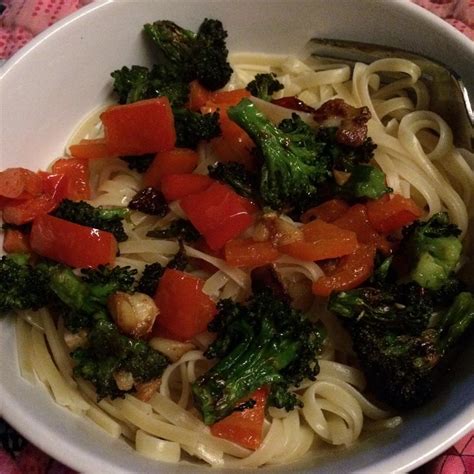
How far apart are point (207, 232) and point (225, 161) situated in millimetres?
452

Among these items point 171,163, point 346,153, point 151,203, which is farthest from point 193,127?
point 346,153

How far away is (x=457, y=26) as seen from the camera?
13.5 ft

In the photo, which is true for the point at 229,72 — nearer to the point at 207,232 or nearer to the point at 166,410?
the point at 207,232

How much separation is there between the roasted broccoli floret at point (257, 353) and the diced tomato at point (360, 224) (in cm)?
47

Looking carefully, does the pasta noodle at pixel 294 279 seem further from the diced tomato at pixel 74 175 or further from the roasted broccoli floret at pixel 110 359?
the roasted broccoli floret at pixel 110 359

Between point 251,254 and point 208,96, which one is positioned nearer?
point 251,254

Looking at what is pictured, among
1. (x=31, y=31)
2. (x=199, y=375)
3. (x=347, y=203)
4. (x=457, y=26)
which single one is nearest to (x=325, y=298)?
→ (x=347, y=203)

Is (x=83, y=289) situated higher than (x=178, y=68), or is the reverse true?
(x=178, y=68)

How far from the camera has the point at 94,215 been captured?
10.4 ft

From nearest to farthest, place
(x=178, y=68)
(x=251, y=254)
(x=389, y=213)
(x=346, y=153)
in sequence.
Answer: (x=251, y=254)
(x=389, y=213)
(x=346, y=153)
(x=178, y=68)

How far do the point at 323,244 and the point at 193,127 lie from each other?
2.98ft

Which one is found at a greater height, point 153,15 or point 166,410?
point 153,15

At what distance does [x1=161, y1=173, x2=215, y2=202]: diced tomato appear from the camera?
10.5 feet

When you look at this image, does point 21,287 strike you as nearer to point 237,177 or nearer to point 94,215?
point 94,215
